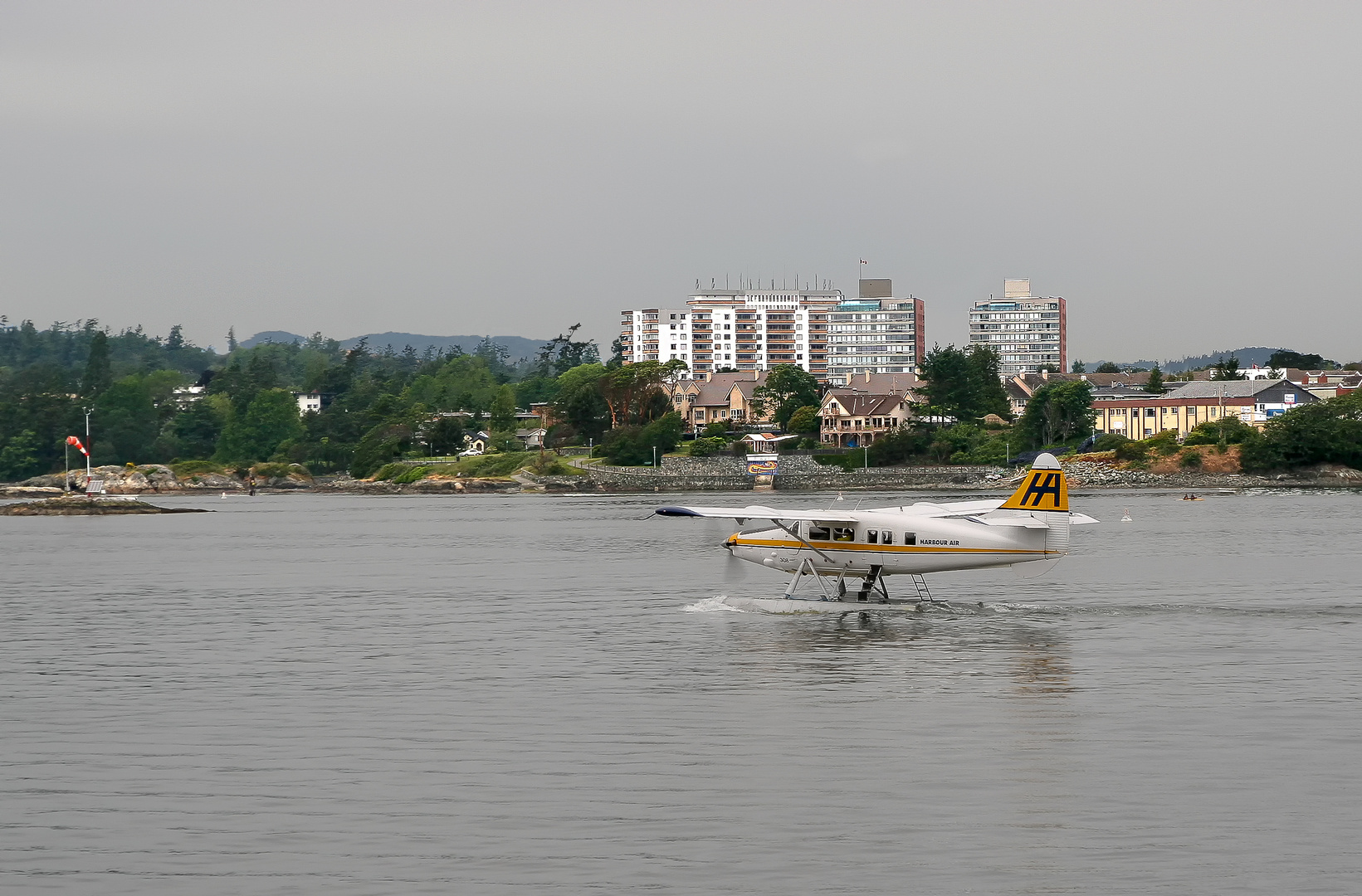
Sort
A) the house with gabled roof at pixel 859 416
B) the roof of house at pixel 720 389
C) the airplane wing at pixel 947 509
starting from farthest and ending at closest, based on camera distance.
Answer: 1. the roof of house at pixel 720 389
2. the house with gabled roof at pixel 859 416
3. the airplane wing at pixel 947 509

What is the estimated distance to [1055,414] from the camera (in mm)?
118562

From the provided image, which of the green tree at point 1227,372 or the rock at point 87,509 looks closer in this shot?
the rock at point 87,509

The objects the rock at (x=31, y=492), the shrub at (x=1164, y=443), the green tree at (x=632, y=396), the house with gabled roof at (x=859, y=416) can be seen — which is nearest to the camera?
the shrub at (x=1164, y=443)

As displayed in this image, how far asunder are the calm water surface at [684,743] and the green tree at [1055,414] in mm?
85375

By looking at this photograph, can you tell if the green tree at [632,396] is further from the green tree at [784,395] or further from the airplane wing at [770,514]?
the airplane wing at [770,514]

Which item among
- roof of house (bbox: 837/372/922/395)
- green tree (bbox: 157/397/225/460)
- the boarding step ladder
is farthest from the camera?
green tree (bbox: 157/397/225/460)

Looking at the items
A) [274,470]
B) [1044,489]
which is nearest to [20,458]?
[274,470]

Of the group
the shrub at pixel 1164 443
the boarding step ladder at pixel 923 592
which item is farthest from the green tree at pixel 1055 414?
the boarding step ladder at pixel 923 592

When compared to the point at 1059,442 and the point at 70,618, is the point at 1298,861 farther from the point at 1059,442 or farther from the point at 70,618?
the point at 1059,442

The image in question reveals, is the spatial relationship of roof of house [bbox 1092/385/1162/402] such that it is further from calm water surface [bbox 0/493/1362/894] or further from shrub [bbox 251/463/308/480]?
calm water surface [bbox 0/493/1362/894]

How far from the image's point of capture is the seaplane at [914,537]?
2570cm

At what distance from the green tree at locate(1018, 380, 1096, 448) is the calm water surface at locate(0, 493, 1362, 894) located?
3361 inches

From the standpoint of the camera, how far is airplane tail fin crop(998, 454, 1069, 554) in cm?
2572

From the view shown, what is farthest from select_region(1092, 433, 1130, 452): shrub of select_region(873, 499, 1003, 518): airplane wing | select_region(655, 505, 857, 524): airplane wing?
select_region(655, 505, 857, 524): airplane wing
